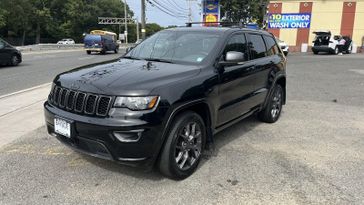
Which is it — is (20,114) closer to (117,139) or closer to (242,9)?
(117,139)

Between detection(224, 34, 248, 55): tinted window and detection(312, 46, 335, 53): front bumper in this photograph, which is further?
detection(312, 46, 335, 53): front bumper

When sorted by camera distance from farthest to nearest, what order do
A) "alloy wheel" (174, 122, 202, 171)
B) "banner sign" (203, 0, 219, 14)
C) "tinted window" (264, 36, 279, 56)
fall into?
1. "banner sign" (203, 0, 219, 14)
2. "tinted window" (264, 36, 279, 56)
3. "alloy wheel" (174, 122, 202, 171)

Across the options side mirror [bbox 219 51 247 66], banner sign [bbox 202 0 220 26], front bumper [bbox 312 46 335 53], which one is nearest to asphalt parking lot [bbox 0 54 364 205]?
side mirror [bbox 219 51 247 66]

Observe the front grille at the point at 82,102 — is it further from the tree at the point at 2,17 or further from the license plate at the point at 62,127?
the tree at the point at 2,17

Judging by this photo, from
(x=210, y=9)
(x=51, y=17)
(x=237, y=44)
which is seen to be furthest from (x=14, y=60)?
(x=51, y=17)

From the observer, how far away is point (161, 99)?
365cm

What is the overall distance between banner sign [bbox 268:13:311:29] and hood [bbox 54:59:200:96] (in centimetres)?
3367

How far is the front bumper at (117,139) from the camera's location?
353 centimetres

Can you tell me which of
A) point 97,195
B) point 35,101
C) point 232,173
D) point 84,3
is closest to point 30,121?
point 35,101

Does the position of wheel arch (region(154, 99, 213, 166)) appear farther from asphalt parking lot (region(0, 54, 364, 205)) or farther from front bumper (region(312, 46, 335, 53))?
front bumper (region(312, 46, 335, 53))

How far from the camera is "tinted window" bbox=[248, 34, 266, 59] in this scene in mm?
5702

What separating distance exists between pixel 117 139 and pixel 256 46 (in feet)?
10.7

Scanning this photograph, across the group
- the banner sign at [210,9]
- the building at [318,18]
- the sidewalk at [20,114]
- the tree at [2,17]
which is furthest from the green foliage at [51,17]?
the sidewalk at [20,114]

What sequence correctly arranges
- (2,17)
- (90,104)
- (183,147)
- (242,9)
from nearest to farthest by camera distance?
(90,104) → (183,147) → (242,9) → (2,17)
